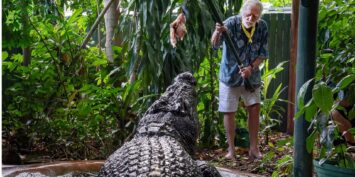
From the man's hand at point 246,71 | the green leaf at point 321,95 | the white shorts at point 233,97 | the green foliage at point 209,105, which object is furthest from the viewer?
the green foliage at point 209,105

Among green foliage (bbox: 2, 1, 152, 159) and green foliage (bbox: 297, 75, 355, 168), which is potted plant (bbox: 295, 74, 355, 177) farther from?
green foliage (bbox: 2, 1, 152, 159)

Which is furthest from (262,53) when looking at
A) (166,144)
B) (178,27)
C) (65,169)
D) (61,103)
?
(166,144)

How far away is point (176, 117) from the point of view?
2.03 meters

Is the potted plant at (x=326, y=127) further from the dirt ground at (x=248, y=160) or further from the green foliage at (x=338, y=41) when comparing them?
the dirt ground at (x=248, y=160)

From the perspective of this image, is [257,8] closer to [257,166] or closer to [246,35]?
[246,35]

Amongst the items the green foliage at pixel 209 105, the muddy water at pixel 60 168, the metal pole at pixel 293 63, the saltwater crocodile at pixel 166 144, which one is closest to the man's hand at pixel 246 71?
the green foliage at pixel 209 105

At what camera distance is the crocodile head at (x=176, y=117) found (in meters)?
1.95

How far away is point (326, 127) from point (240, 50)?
1.79 m

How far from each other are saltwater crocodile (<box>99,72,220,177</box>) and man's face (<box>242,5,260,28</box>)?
1.35m

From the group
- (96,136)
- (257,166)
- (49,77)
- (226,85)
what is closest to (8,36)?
(49,77)

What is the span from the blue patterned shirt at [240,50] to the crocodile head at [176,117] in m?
1.36

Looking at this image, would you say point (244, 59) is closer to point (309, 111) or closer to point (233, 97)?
point (233, 97)

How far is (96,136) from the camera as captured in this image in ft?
12.4

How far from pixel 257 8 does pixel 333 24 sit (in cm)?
100
